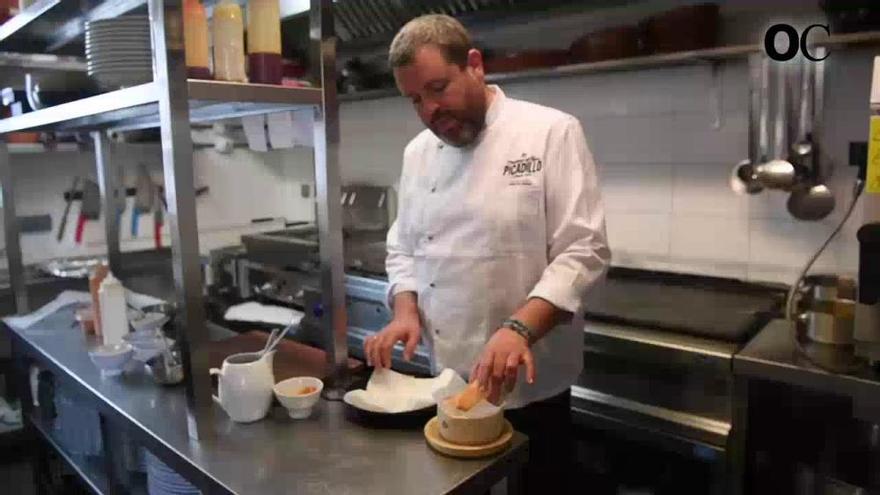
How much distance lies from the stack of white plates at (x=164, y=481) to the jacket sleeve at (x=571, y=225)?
0.75 meters

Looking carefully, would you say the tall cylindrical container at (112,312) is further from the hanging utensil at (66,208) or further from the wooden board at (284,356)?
the hanging utensil at (66,208)

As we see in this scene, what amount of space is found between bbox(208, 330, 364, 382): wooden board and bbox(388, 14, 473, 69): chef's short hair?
2.08 ft

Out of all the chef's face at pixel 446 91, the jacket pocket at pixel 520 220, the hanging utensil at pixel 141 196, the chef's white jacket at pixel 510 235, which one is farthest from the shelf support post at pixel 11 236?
the jacket pocket at pixel 520 220

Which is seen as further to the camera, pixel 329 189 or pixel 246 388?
pixel 329 189

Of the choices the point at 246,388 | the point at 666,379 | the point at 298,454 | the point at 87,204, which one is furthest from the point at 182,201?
the point at 87,204

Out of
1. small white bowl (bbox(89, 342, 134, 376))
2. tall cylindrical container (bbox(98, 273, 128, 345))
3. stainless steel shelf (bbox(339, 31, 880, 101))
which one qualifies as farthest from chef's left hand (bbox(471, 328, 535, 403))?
stainless steel shelf (bbox(339, 31, 880, 101))

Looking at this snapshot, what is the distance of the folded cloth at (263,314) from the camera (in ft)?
7.79

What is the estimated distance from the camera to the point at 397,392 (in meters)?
1.18

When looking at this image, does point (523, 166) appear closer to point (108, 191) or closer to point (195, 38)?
point (195, 38)

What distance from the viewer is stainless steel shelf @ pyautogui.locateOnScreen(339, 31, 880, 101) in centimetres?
157

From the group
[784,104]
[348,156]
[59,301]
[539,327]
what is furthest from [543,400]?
[348,156]

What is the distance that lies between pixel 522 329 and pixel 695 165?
45.8 inches

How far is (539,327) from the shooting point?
1.15m
